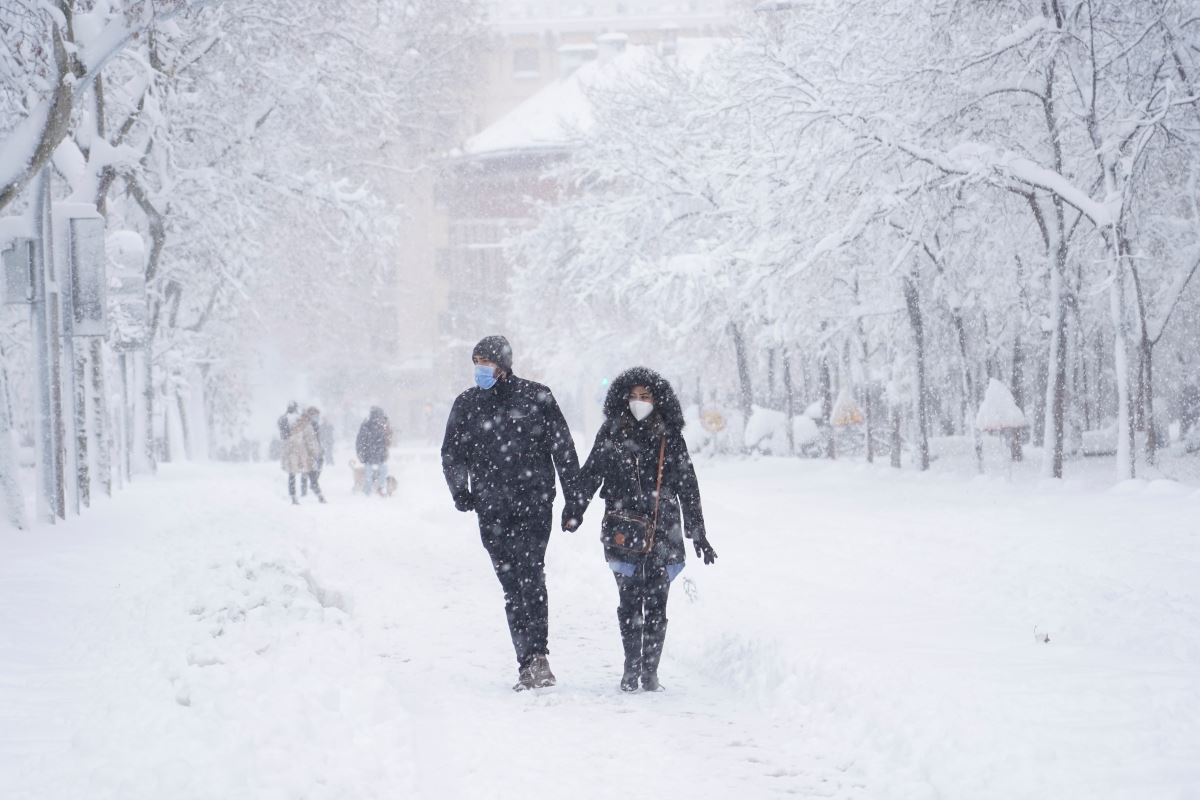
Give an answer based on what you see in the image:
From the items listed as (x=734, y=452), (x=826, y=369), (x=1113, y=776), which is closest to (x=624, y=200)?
(x=826, y=369)

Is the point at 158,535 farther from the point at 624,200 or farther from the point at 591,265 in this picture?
the point at 591,265

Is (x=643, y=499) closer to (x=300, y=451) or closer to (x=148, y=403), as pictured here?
(x=300, y=451)

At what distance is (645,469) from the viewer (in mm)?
7766

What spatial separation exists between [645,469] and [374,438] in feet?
61.3

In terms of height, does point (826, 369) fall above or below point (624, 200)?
below

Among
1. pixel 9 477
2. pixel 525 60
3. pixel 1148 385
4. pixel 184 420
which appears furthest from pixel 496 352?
pixel 525 60

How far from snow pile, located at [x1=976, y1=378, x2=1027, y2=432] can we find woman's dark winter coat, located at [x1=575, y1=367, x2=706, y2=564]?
1480cm

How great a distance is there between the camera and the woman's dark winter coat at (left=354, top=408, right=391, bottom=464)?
25.8 meters

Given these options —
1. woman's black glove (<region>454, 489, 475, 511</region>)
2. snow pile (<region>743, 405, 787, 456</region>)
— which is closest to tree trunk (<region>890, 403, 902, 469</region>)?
snow pile (<region>743, 405, 787, 456</region>)

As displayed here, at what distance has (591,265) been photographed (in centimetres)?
3481

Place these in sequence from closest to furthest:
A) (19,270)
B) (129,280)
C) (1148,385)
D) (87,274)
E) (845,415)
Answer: (19,270), (87,274), (1148,385), (129,280), (845,415)

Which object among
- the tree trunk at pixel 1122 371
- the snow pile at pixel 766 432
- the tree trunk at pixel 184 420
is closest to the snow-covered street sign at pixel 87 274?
the tree trunk at pixel 1122 371

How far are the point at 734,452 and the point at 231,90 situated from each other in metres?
19.1

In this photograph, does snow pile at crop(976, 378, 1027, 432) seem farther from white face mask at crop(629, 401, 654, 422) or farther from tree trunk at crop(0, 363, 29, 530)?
white face mask at crop(629, 401, 654, 422)
